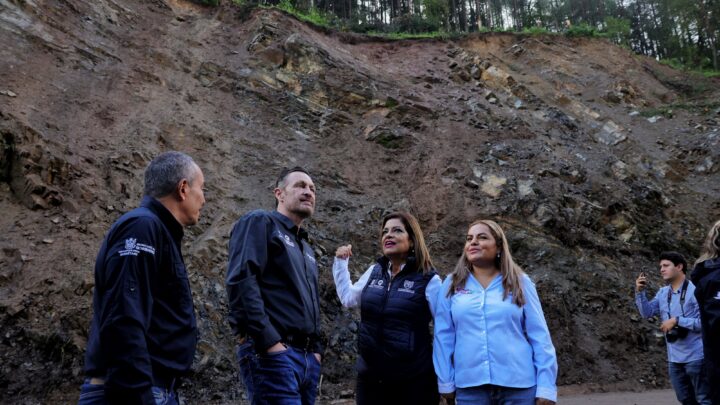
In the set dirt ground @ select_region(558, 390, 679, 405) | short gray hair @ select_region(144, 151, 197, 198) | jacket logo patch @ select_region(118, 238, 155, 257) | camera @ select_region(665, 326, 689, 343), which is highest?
short gray hair @ select_region(144, 151, 197, 198)

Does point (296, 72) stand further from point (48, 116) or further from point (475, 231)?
point (475, 231)

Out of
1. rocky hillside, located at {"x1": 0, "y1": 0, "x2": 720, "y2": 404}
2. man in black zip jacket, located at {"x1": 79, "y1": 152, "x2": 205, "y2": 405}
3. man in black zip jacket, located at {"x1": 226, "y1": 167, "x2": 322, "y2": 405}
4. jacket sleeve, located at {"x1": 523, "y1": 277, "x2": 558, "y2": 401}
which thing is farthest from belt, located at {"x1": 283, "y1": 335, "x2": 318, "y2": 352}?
rocky hillside, located at {"x1": 0, "y1": 0, "x2": 720, "y2": 404}

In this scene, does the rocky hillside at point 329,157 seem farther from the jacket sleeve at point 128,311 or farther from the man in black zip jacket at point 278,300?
the jacket sleeve at point 128,311

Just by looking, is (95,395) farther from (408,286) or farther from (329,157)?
(329,157)

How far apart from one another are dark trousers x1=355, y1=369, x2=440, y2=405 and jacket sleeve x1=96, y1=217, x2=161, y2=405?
1985 millimetres

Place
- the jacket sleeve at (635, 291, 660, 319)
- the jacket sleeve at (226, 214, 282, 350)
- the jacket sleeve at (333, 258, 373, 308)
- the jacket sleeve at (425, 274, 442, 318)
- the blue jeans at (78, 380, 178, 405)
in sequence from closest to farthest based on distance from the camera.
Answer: the blue jeans at (78, 380, 178, 405) → the jacket sleeve at (226, 214, 282, 350) → the jacket sleeve at (425, 274, 442, 318) → the jacket sleeve at (333, 258, 373, 308) → the jacket sleeve at (635, 291, 660, 319)

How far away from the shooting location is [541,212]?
1270 centimetres

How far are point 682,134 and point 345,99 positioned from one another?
37.6 feet

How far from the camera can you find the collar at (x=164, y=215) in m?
2.72

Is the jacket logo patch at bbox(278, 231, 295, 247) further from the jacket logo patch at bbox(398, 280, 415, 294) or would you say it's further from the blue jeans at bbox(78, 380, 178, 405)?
the blue jeans at bbox(78, 380, 178, 405)

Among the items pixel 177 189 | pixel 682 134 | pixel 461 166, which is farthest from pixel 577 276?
pixel 177 189

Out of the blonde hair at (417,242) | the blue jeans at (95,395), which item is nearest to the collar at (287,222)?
the blonde hair at (417,242)

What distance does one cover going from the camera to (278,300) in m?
3.50

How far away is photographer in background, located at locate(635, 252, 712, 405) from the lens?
5496 mm
